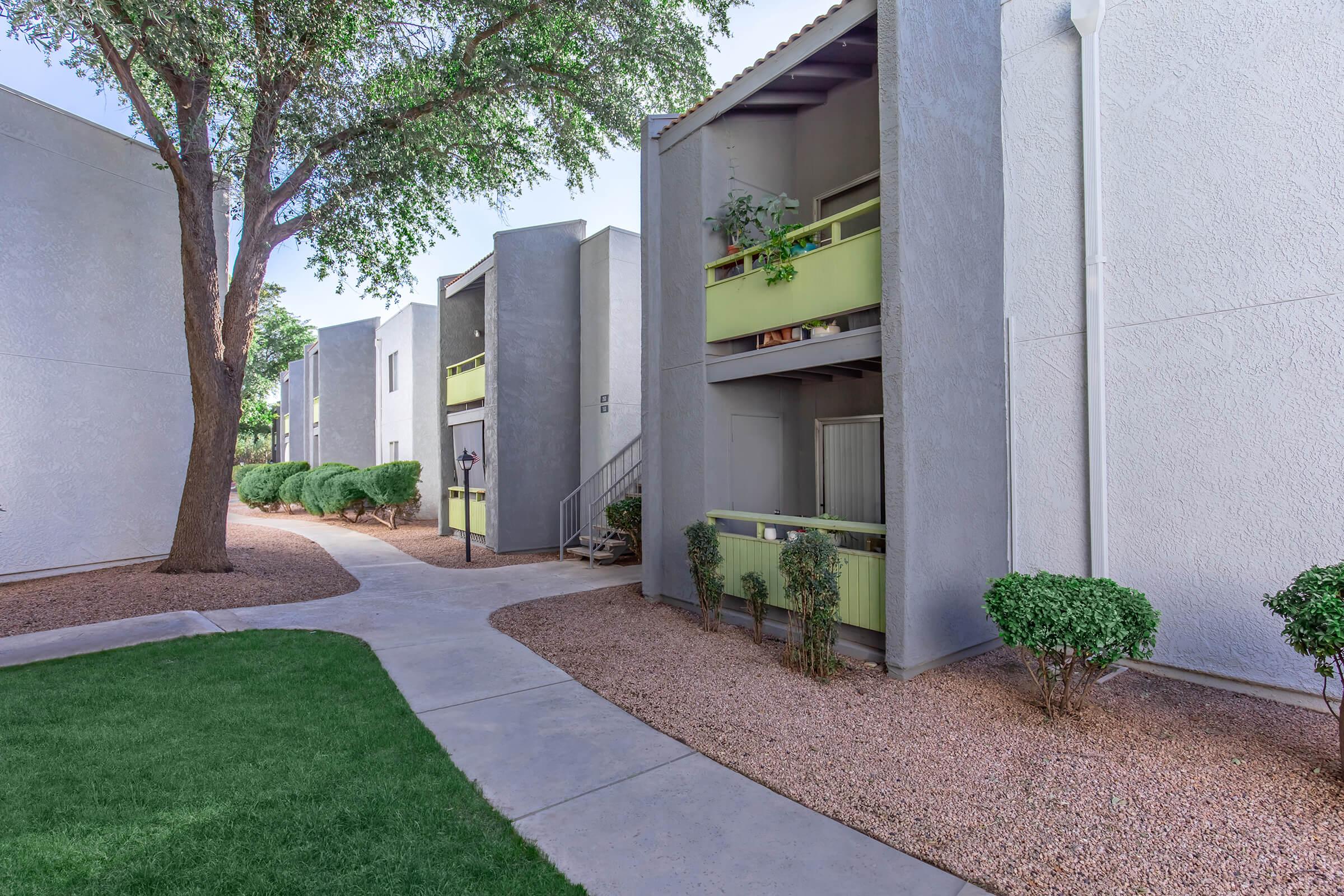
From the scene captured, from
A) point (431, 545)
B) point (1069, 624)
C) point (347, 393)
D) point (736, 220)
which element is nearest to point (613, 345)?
point (736, 220)

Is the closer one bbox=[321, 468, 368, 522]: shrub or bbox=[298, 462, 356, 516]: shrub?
bbox=[321, 468, 368, 522]: shrub

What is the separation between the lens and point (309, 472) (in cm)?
2033

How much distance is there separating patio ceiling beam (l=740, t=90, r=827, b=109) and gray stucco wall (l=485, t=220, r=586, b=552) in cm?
637

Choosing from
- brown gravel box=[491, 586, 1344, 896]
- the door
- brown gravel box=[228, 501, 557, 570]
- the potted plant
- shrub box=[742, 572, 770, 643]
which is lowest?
brown gravel box=[491, 586, 1344, 896]

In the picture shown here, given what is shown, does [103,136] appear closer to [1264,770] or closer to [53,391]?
[53,391]

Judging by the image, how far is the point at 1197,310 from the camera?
5156mm

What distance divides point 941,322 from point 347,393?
23174 mm

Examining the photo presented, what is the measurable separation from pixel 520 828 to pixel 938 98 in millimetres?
6451

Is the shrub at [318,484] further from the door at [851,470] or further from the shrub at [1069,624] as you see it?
the shrub at [1069,624]

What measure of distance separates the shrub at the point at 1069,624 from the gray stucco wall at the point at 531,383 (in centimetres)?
953

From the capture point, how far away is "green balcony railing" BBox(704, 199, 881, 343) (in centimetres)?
581

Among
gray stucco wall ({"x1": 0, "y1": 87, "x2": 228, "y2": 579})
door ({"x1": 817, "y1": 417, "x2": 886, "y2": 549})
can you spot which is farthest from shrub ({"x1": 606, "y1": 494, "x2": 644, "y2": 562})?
gray stucco wall ({"x1": 0, "y1": 87, "x2": 228, "y2": 579})

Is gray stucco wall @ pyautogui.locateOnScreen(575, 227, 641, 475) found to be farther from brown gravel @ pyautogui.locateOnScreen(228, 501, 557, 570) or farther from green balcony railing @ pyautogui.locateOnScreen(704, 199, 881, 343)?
green balcony railing @ pyautogui.locateOnScreen(704, 199, 881, 343)

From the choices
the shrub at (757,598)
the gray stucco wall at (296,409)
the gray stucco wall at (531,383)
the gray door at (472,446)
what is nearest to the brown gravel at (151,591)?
the gray stucco wall at (531,383)
